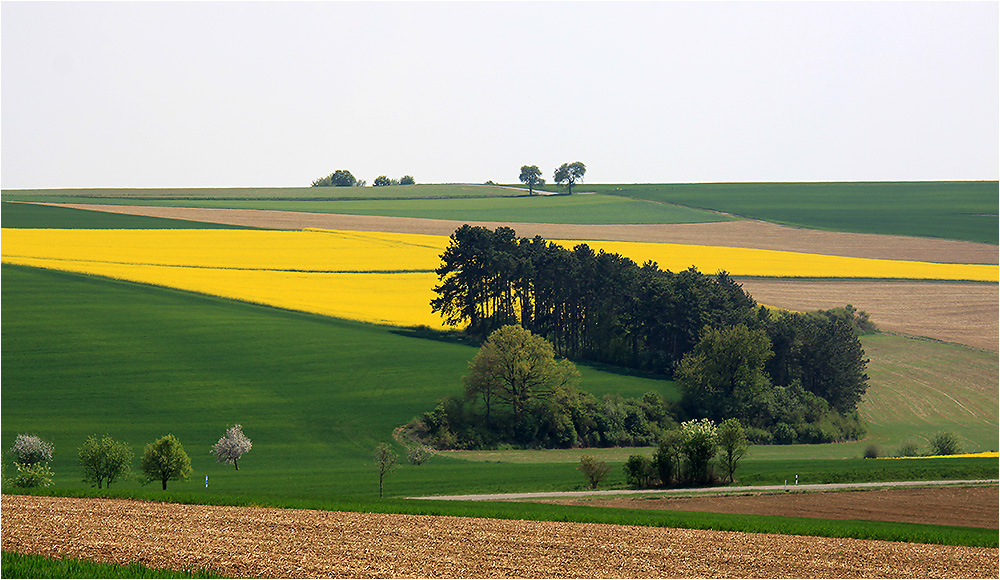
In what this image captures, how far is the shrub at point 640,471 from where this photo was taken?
2080 inches

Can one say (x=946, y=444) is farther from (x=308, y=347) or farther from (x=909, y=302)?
(x=308, y=347)

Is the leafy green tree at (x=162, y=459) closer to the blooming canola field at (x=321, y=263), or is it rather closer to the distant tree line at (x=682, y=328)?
the distant tree line at (x=682, y=328)

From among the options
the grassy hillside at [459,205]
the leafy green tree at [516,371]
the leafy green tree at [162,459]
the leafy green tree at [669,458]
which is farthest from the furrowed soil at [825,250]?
the leafy green tree at [162,459]

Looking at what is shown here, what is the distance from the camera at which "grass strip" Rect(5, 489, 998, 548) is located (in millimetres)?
29516

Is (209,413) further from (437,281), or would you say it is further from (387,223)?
(387,223)

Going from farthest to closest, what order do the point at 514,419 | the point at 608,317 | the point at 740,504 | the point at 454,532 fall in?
the point at 608,317
the point at 514,419
the point at 740,504
the point at 454,532

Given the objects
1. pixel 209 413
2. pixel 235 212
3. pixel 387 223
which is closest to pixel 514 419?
pixel 209 413

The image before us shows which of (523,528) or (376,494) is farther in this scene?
(376,494)

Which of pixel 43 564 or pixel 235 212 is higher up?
pixel 235 212

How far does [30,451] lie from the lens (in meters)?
55.8

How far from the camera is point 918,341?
96875mm

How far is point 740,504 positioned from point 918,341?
60740mm

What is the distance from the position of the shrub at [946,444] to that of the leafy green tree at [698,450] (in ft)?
75.3

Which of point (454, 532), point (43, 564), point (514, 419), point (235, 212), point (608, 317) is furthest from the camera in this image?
point (235, 212)
